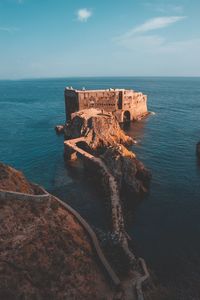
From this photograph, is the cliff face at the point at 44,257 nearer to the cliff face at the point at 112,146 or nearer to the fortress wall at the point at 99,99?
the cliff face at the point at 112,146

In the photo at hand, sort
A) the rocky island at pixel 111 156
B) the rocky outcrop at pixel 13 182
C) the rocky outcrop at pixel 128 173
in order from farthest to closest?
the rocky outcrop at pixel 128 173
the rocky outcrop at pixel 13 182
the rocky island at pixel 111 156

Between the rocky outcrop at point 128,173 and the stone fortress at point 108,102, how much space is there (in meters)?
43.0

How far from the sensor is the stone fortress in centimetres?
8700

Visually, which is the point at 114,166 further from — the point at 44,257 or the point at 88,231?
the point at 44,257

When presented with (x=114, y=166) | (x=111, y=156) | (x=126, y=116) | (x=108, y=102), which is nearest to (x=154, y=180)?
(x=114, y=166)

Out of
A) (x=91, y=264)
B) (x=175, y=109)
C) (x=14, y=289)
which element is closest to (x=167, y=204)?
(x=91, y=264)

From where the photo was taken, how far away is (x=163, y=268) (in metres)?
29.4

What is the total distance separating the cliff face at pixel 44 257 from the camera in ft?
73.9

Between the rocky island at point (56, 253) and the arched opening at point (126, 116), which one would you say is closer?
the rocky island at point (56, 253)

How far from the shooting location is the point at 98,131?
212 ft

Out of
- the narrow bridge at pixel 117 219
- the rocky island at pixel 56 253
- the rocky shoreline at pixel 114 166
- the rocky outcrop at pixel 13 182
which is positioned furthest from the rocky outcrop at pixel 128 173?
the rocky outcrop at pixel 13 182

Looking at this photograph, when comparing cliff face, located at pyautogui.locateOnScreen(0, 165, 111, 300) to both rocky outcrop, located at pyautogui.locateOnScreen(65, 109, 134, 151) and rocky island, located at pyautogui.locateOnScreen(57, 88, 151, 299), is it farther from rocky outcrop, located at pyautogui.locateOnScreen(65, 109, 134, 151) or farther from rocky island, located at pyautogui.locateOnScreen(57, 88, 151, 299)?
Answer: rocky outcrop, located at pyautogui.locateOnScreen(65, 109, 134, 151)

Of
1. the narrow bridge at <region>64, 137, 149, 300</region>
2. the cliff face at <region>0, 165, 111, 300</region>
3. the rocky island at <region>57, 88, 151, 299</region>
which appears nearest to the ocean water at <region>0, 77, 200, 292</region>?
the narrow bridge at <region>64, 137, 149, 300</region>

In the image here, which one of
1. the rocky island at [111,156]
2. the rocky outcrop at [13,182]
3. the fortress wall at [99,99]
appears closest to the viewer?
the rocky island at [111,156]
